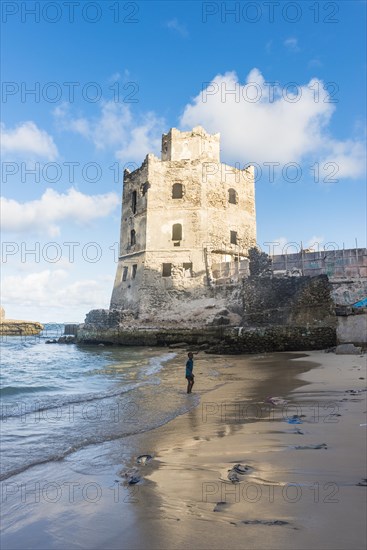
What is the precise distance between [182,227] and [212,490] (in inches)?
1136

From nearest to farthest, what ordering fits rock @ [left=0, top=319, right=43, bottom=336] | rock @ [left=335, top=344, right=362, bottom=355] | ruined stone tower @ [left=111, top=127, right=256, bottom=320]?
rock @ [left=335, top=344, right=362, bottom=355], ruined stone tower @ [left=111, top=127, right=256, bottom=320], rock @ [left=0, top=319, right=43, bottom=336]

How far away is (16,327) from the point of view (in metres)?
70.9

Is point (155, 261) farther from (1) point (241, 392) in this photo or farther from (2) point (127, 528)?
(2) point (127, 528)

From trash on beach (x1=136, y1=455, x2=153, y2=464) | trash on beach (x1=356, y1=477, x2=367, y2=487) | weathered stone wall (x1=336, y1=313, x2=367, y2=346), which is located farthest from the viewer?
weathered stone wall (x1=336, y1=313, x2=367, y2=346)

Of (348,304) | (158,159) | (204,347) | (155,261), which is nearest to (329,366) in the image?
(348,304)

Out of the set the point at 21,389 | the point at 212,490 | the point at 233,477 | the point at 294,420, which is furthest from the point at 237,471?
the point at 21,389

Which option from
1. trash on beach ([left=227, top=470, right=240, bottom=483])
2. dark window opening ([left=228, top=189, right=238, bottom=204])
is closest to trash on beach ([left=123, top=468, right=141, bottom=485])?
trash on beach ([left=227, top=470, right=240, bottom=483])

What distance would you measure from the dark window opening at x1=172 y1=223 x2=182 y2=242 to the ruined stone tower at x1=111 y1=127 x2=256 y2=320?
80mm

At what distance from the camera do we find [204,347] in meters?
23.0

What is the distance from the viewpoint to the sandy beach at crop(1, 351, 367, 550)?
7.61ft

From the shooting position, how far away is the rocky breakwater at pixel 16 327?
6918 centimetres

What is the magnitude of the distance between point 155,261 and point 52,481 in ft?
90.6

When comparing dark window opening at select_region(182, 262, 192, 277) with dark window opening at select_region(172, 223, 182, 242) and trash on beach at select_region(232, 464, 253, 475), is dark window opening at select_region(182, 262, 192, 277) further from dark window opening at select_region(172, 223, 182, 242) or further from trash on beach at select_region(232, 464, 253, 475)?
trash on beach at select_region(232, 464, 253, 475)

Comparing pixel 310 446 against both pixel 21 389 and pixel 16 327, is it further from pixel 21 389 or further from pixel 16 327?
pixel 16 327
